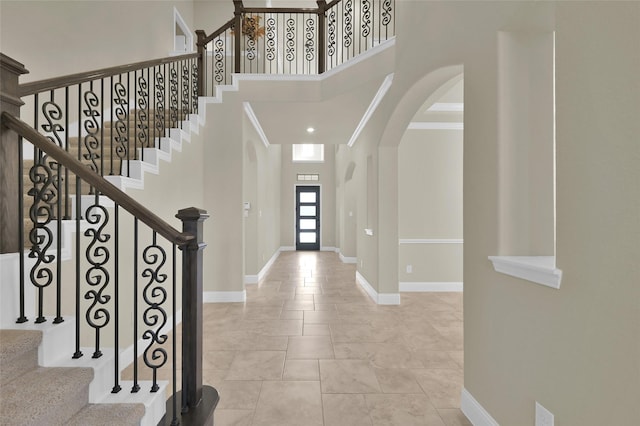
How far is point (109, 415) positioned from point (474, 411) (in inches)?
84.1

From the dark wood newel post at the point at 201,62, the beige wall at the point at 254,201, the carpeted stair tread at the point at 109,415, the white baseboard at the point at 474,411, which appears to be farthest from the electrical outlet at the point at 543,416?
the dark wood newel post at the point at 201,62

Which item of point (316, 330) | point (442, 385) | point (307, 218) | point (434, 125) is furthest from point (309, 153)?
point (442, 385)

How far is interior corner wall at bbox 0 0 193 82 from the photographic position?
3.36 metres

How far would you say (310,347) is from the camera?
10.6 feet

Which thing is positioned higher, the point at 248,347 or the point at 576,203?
the point at 576,203

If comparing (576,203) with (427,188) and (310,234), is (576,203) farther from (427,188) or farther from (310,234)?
(310,234)

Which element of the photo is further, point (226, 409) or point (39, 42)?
point (39, 42)

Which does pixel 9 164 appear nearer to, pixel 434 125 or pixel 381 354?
pixel 381 354

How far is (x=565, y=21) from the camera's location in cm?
135

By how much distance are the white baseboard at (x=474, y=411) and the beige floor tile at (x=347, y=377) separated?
61 cm

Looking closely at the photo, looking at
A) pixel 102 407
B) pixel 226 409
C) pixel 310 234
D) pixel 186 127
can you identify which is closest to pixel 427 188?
pixel 186 127

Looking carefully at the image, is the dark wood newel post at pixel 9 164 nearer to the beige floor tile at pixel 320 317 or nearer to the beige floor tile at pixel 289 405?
the beige floor tile at pixel 289 405

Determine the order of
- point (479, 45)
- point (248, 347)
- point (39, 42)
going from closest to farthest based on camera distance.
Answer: point (479, 45) < point (248, 347) < point (39, 42)

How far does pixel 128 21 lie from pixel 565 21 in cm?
603
